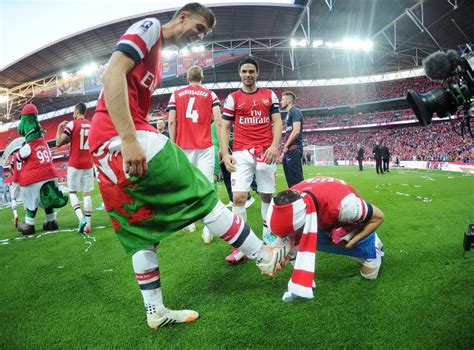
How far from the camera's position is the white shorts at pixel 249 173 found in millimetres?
3350

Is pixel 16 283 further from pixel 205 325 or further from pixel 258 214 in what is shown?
pixel 258 214

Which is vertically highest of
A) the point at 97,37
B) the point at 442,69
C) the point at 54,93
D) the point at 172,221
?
the point at 97,37

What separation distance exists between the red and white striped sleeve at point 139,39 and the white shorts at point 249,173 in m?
1.88

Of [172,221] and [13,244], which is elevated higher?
[172,221]

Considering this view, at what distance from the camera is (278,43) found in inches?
1032

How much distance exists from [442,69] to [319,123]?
4681cm

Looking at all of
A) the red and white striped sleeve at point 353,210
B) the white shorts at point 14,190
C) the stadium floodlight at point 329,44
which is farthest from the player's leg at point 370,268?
the stadium floodlight at point 329,44

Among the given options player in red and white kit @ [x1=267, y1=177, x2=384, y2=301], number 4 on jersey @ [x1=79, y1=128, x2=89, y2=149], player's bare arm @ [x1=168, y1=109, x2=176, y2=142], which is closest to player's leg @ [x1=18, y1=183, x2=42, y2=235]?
number 4 on jersey @ [x1=79, y1=128, x2=89, y2=149]

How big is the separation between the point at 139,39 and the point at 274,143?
2085 mm

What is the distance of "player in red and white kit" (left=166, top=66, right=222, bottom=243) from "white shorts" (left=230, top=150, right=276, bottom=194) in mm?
600

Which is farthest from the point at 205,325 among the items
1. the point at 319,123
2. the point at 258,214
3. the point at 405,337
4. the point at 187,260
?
the point at 319,123

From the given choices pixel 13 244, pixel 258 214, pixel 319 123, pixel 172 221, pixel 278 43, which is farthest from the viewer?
pixel 319 123

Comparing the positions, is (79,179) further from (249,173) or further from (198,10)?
(198,10)

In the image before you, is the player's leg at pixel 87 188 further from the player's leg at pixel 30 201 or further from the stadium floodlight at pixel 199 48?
the stadium floodlight at pixel 199 48
